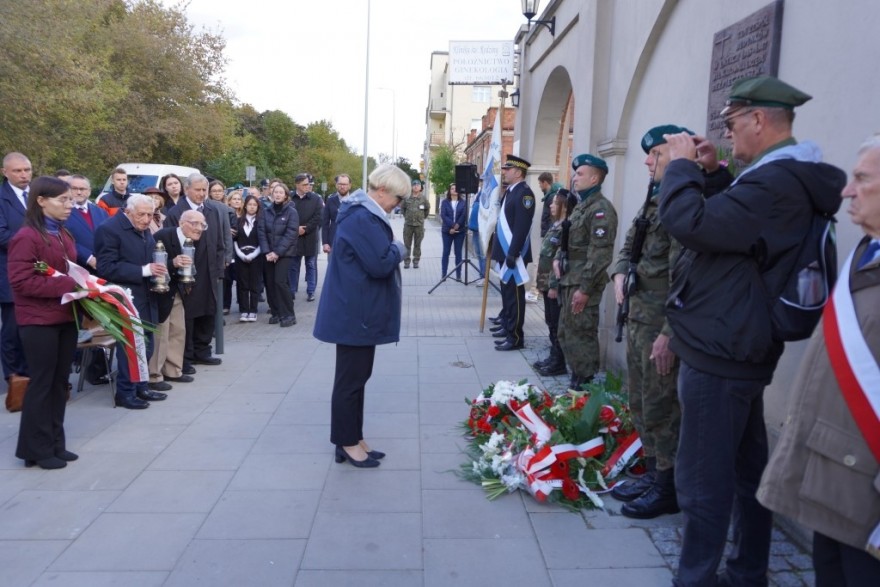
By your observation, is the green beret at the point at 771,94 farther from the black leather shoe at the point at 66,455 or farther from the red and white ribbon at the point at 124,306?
the black leather shoe at the point at 66,455

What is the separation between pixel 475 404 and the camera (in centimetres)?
548

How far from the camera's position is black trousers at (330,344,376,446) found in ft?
15.0

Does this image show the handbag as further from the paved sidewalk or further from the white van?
the white van

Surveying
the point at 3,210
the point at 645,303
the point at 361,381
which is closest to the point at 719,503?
the point at 645,303

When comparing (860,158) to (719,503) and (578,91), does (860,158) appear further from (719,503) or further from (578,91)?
(578,91)

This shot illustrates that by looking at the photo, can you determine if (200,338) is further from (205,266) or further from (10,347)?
(10,347)

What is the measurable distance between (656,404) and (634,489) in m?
0.62

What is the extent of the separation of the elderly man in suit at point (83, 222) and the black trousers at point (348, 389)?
3274 millimetres

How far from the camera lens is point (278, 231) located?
9789 millimetres

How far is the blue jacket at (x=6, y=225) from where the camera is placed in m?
5.93

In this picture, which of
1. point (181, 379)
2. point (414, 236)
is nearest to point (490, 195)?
point (181, 379)

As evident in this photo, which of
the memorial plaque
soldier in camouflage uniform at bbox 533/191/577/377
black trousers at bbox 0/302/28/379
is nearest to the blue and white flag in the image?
soldier in camouflage uniform at bbox 533/191/577/377

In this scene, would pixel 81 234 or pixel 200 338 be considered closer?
pixel 81 234

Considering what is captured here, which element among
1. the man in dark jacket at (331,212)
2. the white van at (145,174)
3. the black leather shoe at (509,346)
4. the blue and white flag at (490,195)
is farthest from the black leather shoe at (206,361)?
the white van at (145,174)
